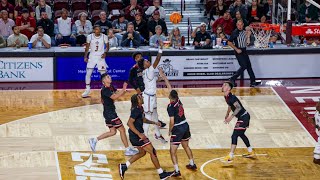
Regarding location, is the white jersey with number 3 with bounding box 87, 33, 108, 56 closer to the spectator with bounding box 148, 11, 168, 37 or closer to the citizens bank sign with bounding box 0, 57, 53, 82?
the citizens bank sign with bounding box 0, 57, 53, 82

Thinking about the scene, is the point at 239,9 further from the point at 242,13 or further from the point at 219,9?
the point at 219,9

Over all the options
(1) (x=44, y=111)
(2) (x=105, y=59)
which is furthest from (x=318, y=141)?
(2) (x=105, y=59)

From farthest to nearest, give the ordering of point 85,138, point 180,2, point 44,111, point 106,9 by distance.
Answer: point 180,2, point 106,9, point 44,111, point 85,138

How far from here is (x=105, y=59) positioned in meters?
24.7

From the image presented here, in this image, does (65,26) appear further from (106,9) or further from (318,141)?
(318,141)

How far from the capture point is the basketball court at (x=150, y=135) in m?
A: 16.9

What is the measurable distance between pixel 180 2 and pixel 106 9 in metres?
3.31

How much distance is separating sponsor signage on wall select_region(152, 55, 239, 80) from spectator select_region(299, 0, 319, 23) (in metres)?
4.58

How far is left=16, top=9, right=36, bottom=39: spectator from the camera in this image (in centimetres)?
2630

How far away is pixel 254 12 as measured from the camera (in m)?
27.9

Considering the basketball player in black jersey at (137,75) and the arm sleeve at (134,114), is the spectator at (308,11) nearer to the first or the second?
the basketball player in black jersey at (137,75)

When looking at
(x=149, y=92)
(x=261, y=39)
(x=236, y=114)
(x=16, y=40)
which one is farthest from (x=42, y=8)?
(x=236, y=114)

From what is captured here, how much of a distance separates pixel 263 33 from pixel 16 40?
7.69m

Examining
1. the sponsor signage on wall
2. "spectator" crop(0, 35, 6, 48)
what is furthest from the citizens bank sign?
the sponsor signage on wall
